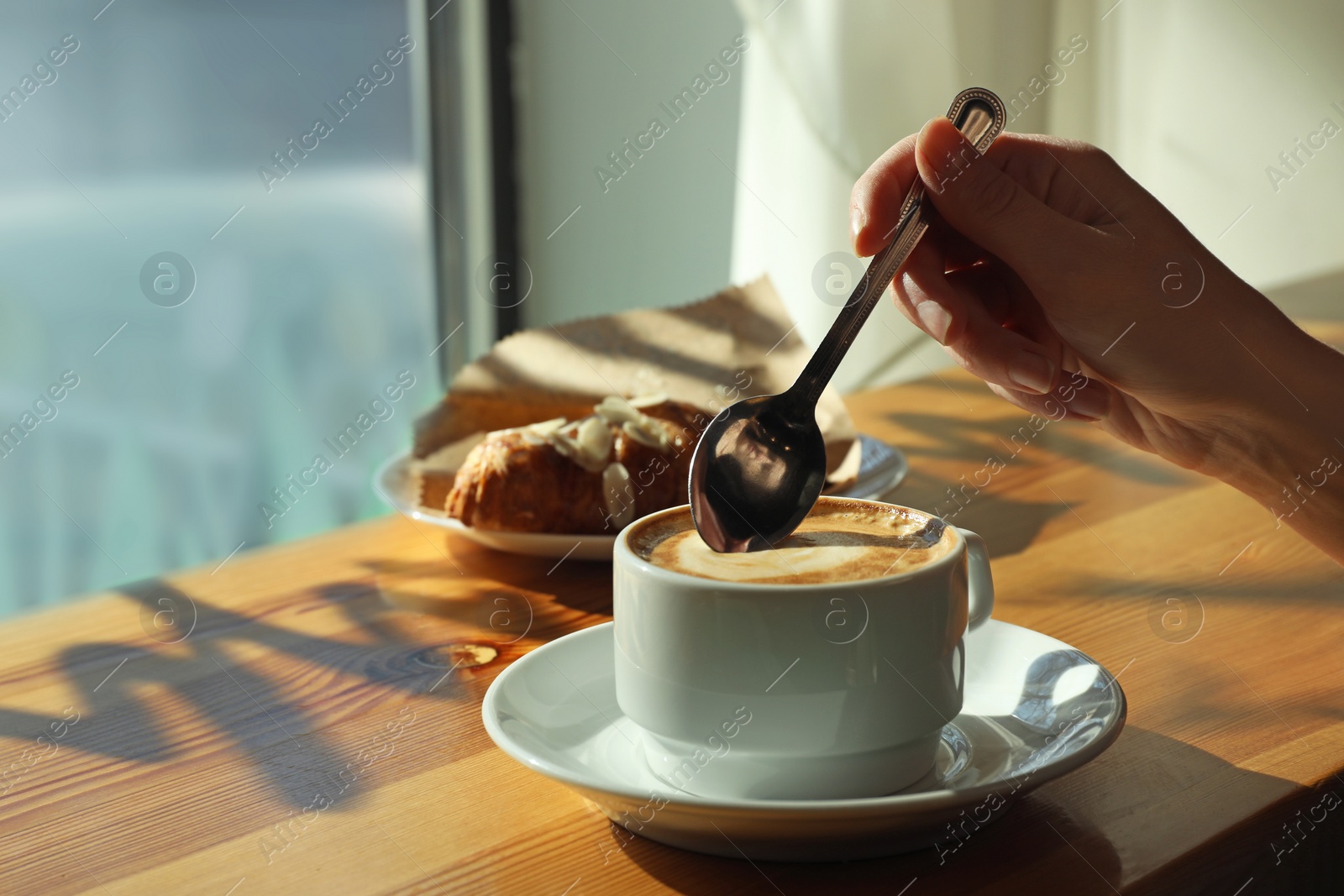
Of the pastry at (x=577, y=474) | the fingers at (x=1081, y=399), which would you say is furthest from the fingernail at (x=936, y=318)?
the pastry at (x=577, y=474)

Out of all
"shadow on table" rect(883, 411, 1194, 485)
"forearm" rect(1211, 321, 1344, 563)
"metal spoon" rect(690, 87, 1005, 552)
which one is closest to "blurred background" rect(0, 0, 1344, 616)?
"shadow on table" rect(883, 411, 1194, 485)

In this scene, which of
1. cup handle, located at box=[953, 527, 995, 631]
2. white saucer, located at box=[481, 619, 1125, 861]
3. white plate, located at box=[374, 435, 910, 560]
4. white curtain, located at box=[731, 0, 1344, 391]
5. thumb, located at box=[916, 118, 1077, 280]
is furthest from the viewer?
white curtain, located at box=[731, 0, 1344, 391]

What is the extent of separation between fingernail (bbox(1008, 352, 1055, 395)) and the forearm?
0.47ft

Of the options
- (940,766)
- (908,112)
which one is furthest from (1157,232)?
(908,112)

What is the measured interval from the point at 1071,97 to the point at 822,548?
2518mm

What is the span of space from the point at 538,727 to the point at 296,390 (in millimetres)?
2468

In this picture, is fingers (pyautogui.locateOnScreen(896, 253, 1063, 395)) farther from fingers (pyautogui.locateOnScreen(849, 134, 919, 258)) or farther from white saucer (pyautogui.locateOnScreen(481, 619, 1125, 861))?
white saucer (pyautogui.locateOnScreen(481, 619, 1125, 861))

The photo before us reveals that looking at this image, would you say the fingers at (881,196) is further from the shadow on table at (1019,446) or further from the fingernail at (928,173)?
the shadow on table at (1019,446)

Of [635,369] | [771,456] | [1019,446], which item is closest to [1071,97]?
[1019,446]

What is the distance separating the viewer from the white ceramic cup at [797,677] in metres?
0.50

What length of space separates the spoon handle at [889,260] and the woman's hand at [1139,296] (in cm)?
2

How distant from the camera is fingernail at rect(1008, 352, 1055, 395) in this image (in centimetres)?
93

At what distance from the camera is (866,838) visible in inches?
19.1

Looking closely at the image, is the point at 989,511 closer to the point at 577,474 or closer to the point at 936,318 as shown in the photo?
the point at 936,318
